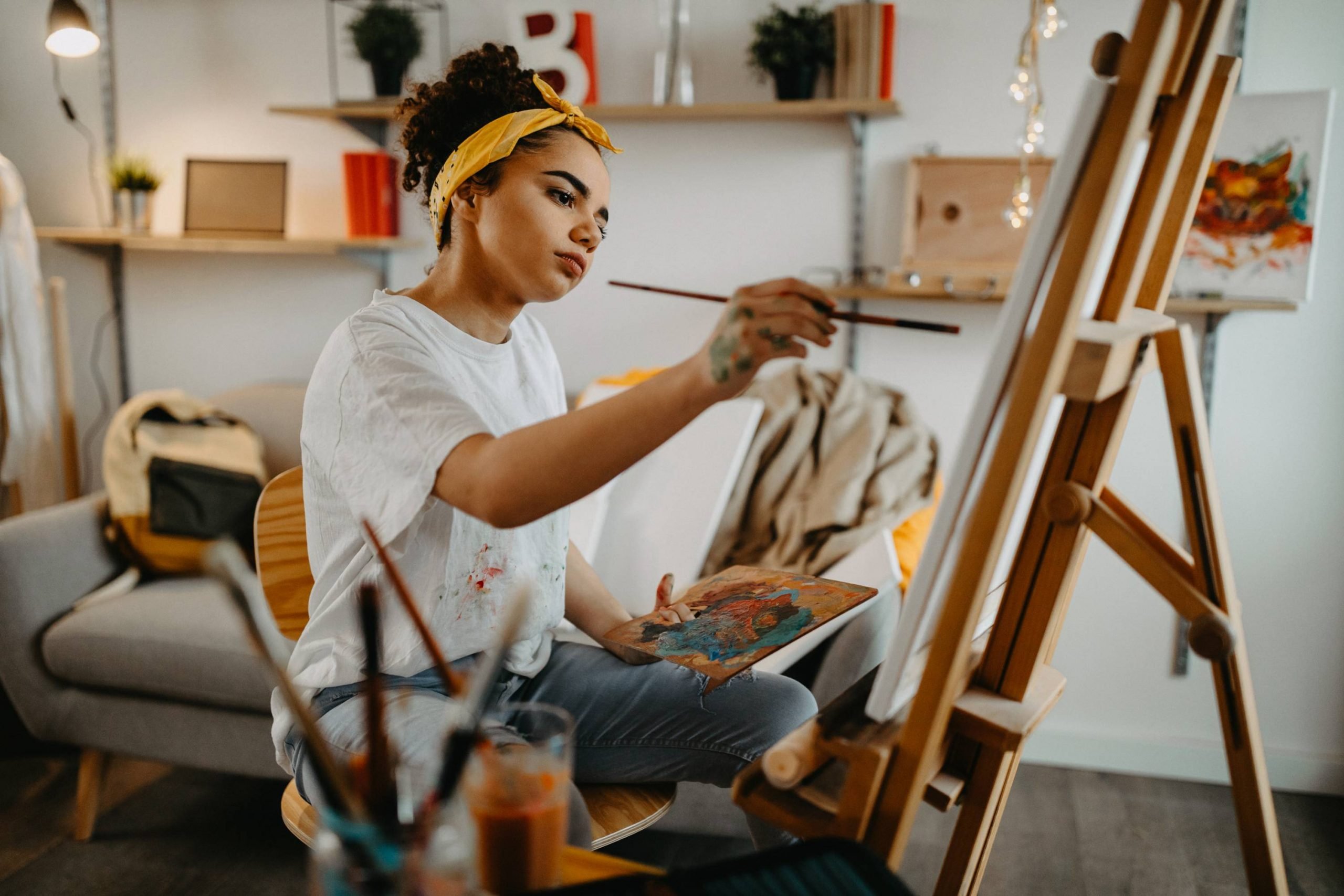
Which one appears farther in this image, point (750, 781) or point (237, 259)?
point (237, 259)

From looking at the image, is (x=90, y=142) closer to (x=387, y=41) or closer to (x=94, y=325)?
(x=94, y=325)

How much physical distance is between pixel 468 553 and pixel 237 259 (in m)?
2.09

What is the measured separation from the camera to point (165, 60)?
2.75m

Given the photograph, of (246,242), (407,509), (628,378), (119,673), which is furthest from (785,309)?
(246,242)

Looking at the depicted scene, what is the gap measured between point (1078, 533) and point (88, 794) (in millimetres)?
2019

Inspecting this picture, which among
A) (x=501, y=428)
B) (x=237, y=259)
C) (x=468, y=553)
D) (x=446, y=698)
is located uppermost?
(x=237, y=259)

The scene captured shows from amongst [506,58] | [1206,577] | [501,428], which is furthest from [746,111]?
[1206,577]

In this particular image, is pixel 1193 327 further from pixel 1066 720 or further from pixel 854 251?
pixel 1066 720

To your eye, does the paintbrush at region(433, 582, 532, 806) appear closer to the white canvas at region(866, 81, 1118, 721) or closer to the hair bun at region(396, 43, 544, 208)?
the white canvas at region(866, 81, 1118, 721)

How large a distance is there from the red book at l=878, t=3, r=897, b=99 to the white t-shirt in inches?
54.3

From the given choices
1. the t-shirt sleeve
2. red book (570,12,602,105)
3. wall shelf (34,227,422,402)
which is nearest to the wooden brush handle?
the t-shirt sleeve

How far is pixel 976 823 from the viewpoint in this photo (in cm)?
93

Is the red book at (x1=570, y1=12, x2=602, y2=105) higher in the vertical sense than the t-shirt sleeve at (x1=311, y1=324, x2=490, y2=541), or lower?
higher

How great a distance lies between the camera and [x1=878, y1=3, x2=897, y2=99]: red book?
2178 millimetres
